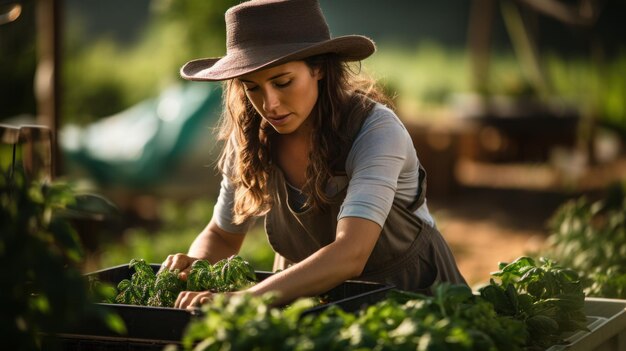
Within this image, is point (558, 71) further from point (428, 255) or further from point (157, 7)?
point (428, 255)

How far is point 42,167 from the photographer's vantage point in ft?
14.5

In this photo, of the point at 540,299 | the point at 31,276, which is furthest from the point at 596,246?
the point at 31,276

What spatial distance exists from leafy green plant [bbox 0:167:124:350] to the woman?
0.75 metres

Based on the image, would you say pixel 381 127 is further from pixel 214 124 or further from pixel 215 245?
pixel 214 124

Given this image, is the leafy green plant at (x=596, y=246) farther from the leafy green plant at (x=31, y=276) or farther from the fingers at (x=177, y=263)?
the leafy green plant at (x=31, y=276)

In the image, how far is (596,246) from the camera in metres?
5.00

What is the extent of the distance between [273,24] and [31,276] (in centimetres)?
122

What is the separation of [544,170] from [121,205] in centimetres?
474

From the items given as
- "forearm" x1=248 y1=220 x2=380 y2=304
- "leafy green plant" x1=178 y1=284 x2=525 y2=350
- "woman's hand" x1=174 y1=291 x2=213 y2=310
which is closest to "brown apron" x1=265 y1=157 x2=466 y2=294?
"forearm" x1=248 y1=220 x2=380 y2=304

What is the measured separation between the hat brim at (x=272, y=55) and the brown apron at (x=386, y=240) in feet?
1.24

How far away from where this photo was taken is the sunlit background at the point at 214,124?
336 inches

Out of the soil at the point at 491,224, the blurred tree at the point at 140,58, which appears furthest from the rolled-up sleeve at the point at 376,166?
the blurred tree at the point at 140,58

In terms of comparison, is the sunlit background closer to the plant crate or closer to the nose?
the plant crate

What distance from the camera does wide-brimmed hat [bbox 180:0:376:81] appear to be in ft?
9.75
